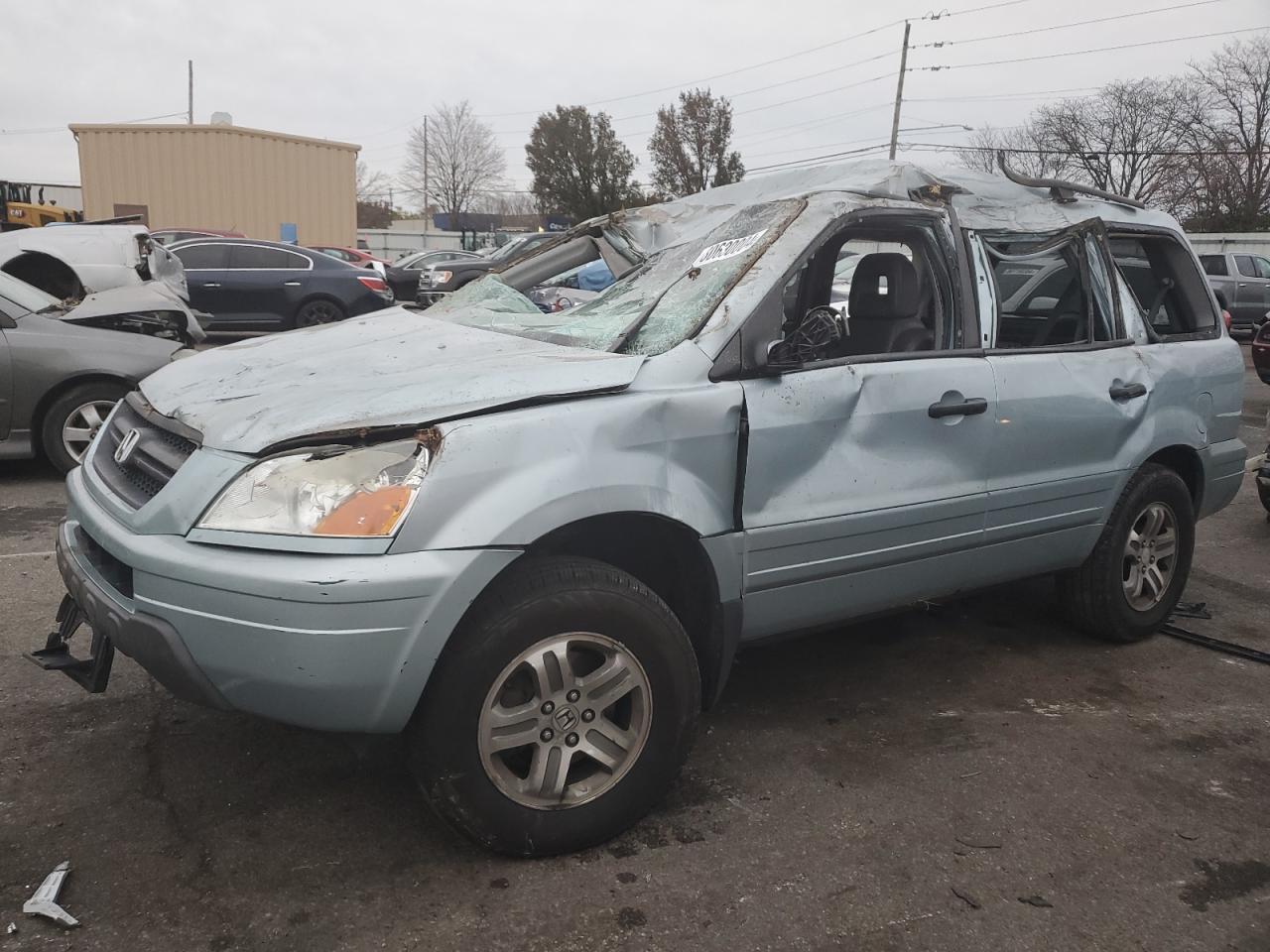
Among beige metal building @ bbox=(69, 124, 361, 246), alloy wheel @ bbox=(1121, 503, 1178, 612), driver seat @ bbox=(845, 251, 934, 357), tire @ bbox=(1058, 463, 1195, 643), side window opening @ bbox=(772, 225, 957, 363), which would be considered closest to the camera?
side window opening @ bbox=(772, 225, 957, 363)

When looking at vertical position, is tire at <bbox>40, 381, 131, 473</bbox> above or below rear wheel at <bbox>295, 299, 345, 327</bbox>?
below

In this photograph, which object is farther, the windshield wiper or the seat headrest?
the seat headrest

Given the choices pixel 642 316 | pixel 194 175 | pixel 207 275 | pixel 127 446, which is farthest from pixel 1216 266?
pixel 194 175

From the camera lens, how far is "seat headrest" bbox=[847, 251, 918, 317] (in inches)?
143

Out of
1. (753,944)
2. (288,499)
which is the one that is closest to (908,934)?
(753,944)

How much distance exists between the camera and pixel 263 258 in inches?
571

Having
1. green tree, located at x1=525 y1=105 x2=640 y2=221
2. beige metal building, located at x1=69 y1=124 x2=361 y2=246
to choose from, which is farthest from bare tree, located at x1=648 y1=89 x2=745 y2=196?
beige metal building, located at x1=69 y1=124 x2=361 y2=246

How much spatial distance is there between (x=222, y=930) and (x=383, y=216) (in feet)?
253

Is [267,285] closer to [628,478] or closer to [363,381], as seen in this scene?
[363,381]

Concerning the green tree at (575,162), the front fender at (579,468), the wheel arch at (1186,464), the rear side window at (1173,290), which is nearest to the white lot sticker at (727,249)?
the front fender at (579,468)

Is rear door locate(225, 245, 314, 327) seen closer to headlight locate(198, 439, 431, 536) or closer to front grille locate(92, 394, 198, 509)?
front grille locate(92, 394, 198, 509)

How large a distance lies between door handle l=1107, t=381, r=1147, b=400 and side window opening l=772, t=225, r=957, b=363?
0.82 metres

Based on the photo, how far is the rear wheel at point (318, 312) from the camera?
47.9ft

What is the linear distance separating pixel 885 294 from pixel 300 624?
96.2 inches
